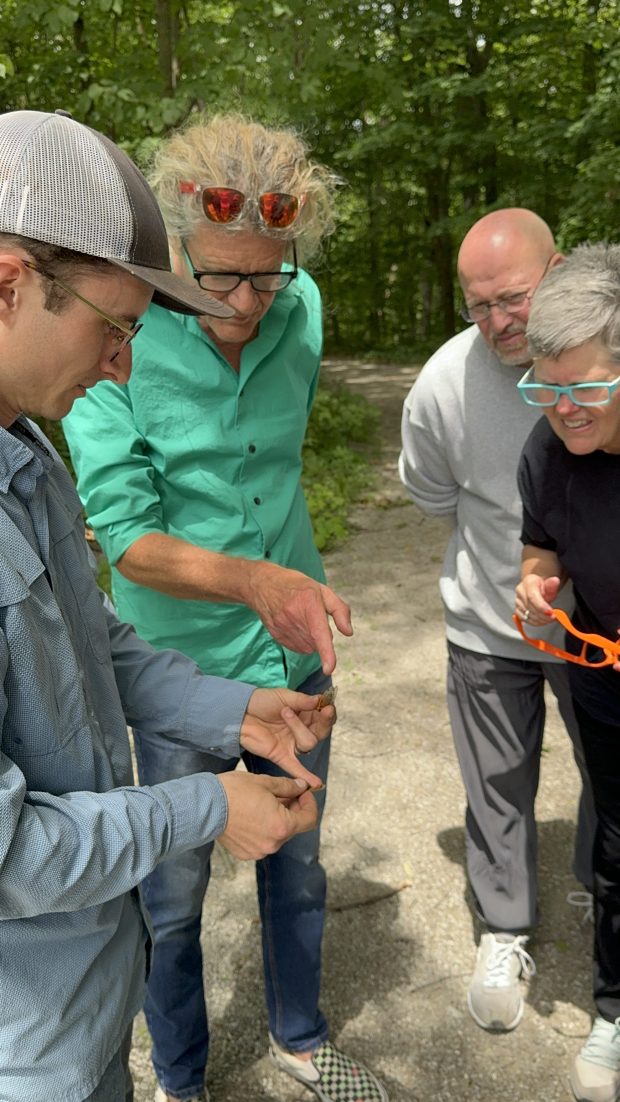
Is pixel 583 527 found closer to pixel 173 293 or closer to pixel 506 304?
pixel 506 304

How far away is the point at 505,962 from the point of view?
279 cm

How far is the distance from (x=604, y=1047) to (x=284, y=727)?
1464 millimetres

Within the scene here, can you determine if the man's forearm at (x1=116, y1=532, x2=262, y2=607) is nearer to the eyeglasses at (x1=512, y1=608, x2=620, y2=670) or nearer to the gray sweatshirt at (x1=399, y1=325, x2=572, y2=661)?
the eyeglasses at (x1=512, y1=608, x2=620, y2=670)

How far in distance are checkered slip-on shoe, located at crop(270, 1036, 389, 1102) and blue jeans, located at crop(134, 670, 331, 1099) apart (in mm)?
42

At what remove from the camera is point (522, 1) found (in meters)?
13.8

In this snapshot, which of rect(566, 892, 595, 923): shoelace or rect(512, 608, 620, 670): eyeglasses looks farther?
rect(566, 892, 595, 923): shoelace

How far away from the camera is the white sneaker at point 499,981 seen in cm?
267

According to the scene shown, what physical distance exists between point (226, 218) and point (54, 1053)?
5.27 ft

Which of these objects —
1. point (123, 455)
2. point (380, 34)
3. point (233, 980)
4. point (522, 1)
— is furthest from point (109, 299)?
point (522, 1)

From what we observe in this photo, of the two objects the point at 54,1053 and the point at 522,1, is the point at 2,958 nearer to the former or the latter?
the point at 54,1053

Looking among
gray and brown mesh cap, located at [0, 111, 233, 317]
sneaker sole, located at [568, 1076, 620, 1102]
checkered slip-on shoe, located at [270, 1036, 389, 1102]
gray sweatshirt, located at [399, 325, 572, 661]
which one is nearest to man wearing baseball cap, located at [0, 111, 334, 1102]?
gray and brown mesh cap, located at [0, 111, 233, 317]

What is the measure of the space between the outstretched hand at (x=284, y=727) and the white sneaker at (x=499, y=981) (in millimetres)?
1307

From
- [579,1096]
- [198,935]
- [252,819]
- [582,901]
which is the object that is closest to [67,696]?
[252,819]

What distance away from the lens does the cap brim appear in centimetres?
121
